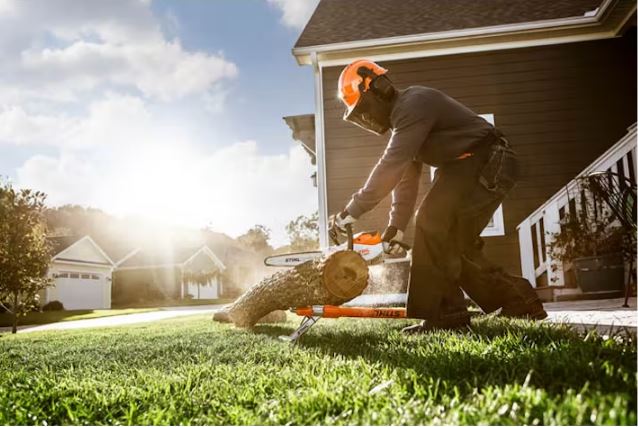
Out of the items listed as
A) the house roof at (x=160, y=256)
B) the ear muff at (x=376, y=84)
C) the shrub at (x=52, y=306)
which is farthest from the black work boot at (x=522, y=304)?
the house roof at (x=160, y=256)

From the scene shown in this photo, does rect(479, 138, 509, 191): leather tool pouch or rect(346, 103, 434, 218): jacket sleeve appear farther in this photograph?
rect(479, 138, 509, 191): leather tool pouch

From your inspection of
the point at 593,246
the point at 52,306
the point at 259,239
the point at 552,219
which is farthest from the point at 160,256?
the point at 593,246

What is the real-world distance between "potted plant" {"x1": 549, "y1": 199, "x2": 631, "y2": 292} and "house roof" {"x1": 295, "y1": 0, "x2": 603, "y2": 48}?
3781mm

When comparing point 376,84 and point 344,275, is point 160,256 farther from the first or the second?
point 376,84

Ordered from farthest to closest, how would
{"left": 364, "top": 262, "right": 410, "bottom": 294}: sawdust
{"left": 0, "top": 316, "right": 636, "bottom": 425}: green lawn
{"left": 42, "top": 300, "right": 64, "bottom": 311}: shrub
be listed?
{"left": 42, "top": 300, "right": 64, "bottom": 311}: shrub, {"left": 364, "top": 262, "right": 410, "bottom": 294}: sawdust, {"left": 0, "top": 316, "right": 636, "bottom": 425}: green lawn

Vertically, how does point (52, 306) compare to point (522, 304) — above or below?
below

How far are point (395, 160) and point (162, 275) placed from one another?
30.3 meters

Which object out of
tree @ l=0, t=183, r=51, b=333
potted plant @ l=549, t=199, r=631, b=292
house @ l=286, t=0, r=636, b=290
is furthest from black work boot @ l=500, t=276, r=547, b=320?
tree @ l=0, t=183, r=51, b=333

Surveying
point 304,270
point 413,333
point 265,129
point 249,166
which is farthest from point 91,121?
point 413,333

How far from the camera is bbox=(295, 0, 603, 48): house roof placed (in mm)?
8289

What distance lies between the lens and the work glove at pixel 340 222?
9.50 ft

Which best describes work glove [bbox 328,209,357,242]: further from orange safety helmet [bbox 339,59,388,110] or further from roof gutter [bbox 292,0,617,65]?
roof gutter [bbox 292,0,617,65]

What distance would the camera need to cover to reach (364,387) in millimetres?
1605

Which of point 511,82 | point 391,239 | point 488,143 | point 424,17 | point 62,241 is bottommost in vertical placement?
point 391,239
